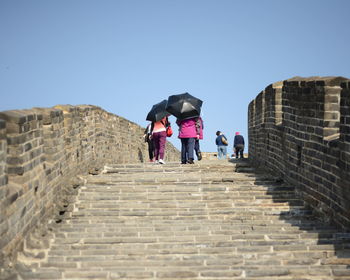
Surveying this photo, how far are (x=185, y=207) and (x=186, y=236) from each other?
1108mm

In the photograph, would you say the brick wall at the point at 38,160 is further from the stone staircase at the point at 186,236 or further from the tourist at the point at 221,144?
the tourist at the point at 221,144

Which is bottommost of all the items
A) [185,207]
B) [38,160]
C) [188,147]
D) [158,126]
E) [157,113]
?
[185,207]

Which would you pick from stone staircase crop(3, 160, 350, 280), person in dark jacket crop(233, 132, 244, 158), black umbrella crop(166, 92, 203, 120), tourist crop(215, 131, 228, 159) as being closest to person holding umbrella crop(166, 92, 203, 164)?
black umbrella crop(166, 92, 203, 120)

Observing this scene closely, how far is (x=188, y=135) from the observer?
12.4m

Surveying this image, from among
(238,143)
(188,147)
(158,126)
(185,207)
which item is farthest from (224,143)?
(185,207)

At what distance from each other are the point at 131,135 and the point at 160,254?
1188cm

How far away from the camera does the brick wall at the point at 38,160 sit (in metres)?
6.45

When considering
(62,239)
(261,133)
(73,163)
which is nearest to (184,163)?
(261,133)

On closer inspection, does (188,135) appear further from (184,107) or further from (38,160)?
(38,160)

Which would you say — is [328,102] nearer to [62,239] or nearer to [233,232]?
[233,232]

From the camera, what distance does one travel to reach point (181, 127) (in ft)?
40.9

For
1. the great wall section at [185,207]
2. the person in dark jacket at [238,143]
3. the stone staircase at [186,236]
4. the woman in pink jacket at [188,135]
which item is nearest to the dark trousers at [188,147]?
the woman in pink jacket at [188,135]

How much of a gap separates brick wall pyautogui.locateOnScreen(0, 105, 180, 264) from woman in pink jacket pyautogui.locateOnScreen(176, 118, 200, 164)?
177 cm

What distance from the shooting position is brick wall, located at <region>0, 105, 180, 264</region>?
6.45 metres
